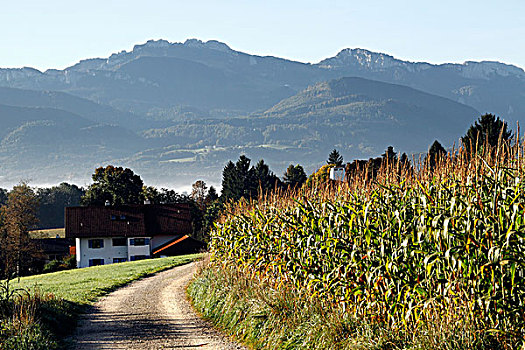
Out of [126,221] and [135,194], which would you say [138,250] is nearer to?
[126,221]

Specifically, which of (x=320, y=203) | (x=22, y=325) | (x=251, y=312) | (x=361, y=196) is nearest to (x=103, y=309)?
(x=22, y=325)

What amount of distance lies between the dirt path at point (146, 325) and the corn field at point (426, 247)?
6.91 ft

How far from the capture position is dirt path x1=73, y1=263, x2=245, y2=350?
12461 mm

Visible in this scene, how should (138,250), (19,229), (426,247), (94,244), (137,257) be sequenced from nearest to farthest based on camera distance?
(426,247) < (137,257) < (138,250) < (94,244) < (19,229)

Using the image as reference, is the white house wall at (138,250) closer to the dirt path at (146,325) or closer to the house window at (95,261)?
the house window at (95,261)

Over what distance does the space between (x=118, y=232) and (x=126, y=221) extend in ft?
5.45

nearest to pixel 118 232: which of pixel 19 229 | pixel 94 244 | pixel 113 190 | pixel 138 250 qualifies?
pixel 94 244

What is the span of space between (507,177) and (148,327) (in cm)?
888

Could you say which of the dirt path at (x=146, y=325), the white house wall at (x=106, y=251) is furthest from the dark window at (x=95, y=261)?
the dirt path at (x=146, y=325)

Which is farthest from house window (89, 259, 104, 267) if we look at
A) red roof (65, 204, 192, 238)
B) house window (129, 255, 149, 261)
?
house window (129, 255, 149, 261)

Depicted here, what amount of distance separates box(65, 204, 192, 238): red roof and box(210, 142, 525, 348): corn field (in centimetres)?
6200

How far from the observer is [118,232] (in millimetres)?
72500

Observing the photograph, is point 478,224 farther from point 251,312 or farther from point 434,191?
point 251,312

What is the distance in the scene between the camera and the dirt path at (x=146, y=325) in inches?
491
